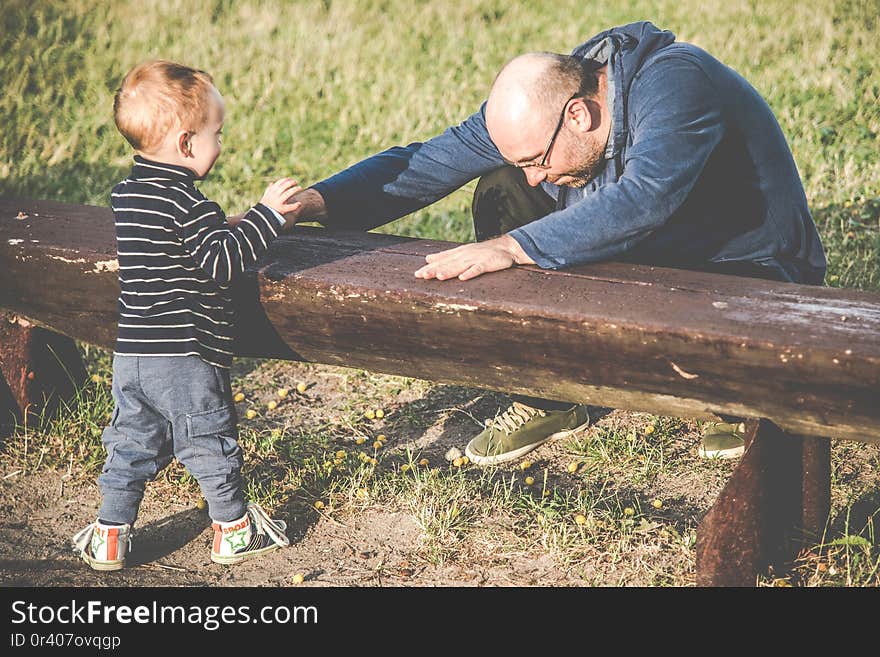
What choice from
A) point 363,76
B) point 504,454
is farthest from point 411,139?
point 504,454

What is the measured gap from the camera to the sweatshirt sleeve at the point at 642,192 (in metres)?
2.93

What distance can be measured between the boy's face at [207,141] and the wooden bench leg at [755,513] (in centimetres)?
166

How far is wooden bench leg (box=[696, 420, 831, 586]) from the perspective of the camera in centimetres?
279

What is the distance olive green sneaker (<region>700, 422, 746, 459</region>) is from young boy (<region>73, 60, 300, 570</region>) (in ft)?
5.51

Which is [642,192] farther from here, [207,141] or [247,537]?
[247,537]

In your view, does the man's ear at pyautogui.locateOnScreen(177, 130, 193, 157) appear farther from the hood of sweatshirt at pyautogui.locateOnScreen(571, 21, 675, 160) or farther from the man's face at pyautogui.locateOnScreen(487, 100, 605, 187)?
the hood of sweatshirt at pyautogui.locateOnScreen(571, 21, 675, 160)

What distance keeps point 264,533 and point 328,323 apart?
0.77 metres

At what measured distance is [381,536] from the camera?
11.2 ft

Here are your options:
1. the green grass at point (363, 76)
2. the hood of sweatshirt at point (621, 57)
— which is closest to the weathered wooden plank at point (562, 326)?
the hood of sweatshirt at point (621, 57)

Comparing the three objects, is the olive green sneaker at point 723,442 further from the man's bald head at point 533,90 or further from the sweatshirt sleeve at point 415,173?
the man's bald head at point 533,90

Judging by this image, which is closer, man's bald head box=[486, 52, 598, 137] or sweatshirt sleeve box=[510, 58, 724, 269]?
sweatshirt sleeve box=[510, 58, 724, 269]

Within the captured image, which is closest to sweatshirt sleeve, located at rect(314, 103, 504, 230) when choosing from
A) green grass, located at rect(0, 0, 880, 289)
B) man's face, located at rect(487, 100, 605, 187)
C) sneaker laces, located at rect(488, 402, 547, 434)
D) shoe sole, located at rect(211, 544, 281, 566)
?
man's face, located at rect(487, 100, 605, 187)

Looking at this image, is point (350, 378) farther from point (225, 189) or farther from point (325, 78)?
point (325, 78)

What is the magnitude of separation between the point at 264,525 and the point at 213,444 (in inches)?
14.5
